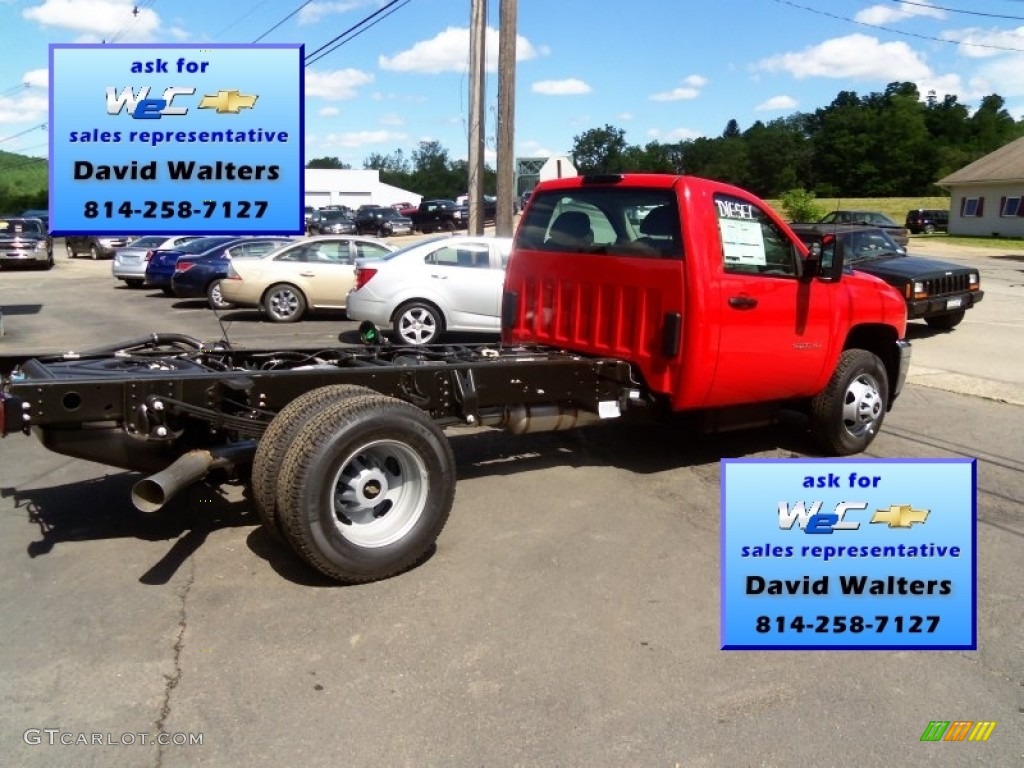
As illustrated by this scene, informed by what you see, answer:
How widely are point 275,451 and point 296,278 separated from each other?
12.2 metres

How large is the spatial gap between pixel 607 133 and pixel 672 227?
109 ft

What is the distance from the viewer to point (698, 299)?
580cm

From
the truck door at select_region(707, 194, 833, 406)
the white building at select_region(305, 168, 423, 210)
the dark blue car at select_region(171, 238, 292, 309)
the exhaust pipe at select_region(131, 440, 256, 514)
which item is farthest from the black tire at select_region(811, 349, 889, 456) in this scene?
the white building at select_region(305, 168, 423, 210)

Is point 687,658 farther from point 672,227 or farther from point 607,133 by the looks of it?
point 607,133

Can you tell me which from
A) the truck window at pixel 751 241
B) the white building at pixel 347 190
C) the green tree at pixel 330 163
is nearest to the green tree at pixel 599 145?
the truck window at pixel 751 241

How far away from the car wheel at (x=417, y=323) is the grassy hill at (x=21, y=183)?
79.5 meters

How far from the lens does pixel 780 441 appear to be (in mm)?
7613

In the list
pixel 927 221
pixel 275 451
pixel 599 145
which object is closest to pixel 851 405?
pixel 275 451

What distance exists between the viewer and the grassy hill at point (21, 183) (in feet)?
276

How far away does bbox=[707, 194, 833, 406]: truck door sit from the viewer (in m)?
6.05

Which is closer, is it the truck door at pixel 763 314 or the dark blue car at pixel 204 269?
the truck door at pixel 763 314

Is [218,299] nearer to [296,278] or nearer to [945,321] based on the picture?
[296,278]

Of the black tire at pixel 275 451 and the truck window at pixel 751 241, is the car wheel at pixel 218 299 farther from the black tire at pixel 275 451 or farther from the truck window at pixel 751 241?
the black tire at pixel 275 451

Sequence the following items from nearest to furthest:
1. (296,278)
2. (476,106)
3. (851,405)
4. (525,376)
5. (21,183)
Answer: (525,376) < (851,405) < (296,278) < (476,106) < (21,183)
